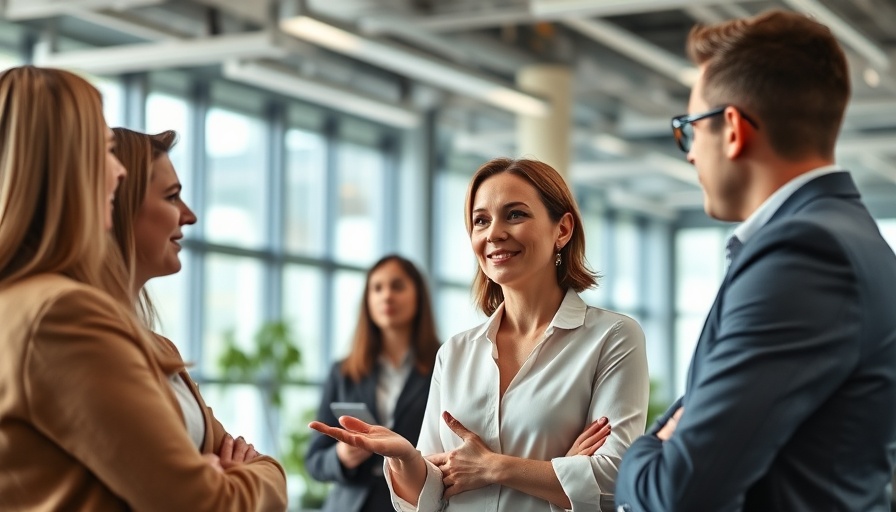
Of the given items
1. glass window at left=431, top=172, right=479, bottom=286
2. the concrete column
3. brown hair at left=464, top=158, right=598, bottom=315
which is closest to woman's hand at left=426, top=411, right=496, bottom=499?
brown hair at left=464, top=158, right=598, bottom=315

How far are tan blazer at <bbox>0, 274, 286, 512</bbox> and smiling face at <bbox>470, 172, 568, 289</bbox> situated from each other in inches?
45.1

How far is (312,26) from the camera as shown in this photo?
23.7 ft

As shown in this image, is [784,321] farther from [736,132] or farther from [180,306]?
Answer: [180,306]

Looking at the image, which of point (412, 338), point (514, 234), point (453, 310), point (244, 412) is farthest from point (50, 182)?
point (453, 310)

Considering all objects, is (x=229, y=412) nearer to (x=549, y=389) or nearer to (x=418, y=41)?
(x=418, y=41)

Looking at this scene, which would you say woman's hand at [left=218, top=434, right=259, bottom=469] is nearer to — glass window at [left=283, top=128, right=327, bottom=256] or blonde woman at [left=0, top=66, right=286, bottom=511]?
blonde woman at [left=0, top=66, right=286, bottom=511]

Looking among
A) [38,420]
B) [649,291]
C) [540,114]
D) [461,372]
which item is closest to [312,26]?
[540,114]

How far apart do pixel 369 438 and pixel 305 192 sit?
10542 mm

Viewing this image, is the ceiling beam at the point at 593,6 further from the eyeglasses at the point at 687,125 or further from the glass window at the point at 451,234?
the glass window at the point at 451,234

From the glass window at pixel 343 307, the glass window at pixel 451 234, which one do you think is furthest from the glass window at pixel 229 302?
the glass window at pixel 451 234

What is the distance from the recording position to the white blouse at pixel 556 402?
8.56 feet

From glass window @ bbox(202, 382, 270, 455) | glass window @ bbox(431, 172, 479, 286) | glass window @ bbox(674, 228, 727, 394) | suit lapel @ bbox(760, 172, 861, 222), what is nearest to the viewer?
suit lapel @ bbox(760, 172, 861, 222)

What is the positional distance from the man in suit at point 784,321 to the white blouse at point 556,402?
751mm

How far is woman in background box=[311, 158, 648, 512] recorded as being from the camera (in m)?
2.55
